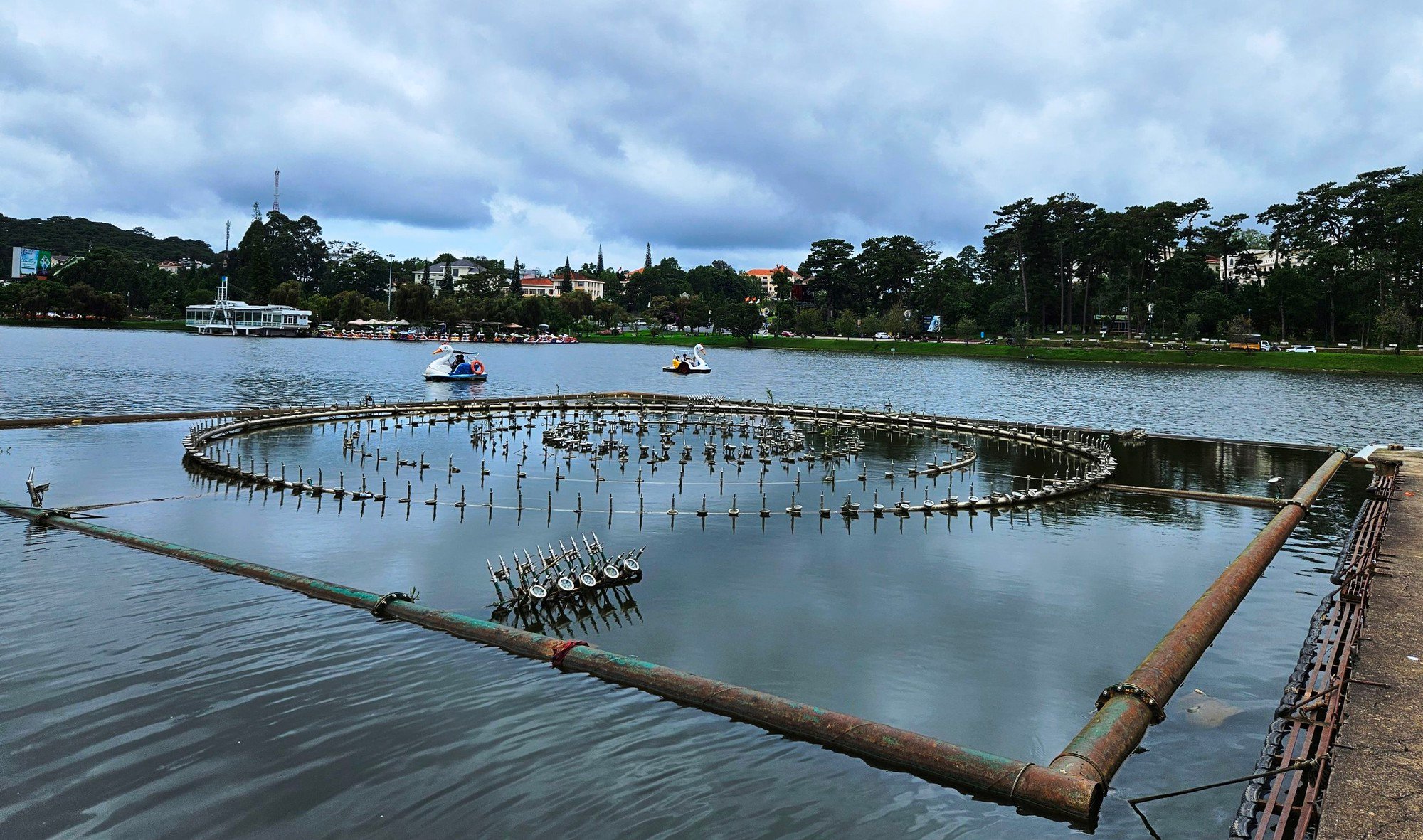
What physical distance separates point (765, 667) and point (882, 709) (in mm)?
2276

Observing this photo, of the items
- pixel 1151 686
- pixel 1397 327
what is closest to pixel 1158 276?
pixel 1397 327

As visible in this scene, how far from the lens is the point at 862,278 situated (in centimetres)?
17838

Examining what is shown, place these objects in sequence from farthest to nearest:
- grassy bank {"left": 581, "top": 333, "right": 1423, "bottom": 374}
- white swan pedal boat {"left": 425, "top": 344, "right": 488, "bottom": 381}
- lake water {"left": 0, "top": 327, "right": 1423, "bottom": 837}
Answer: grassy bank {"left": 581, "top": 333, "right": 1423, "bottom": 374} < white swan pedal boat {"left": 425, "top": 344, "right": 488, "bottom": 381} < lake water {"left": 0, "top": 327, "right": 1423, "bottom": 837}

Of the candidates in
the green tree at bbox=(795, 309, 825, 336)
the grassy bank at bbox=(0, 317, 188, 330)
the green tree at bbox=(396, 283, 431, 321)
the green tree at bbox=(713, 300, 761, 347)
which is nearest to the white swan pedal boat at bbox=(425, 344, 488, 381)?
the green tree at bbox=(713, 300, 761, 347)

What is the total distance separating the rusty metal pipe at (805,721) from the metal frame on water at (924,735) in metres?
0.01

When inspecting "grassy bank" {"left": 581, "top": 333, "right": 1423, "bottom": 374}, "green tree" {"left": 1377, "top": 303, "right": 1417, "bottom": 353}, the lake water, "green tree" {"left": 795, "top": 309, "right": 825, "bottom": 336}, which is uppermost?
"green tree" {"left": 795, "top": 309, "right": 825, "bottom": 336}

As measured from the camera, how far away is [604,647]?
15672mm

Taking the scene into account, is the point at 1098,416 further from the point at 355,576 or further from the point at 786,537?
the point at 355,576

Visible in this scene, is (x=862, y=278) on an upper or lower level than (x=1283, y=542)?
upper

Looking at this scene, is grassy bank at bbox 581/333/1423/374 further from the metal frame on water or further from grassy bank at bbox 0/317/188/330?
grassy bank at bbox 0/317/188/330

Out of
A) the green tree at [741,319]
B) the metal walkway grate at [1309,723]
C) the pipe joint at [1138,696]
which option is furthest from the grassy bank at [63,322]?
the metal walkway grate at [1309,723]

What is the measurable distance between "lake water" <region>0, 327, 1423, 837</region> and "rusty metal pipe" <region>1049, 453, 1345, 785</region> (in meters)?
0.44

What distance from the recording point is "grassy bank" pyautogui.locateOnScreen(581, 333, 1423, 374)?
344 feet

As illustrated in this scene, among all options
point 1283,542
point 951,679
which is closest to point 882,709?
point 951,679
